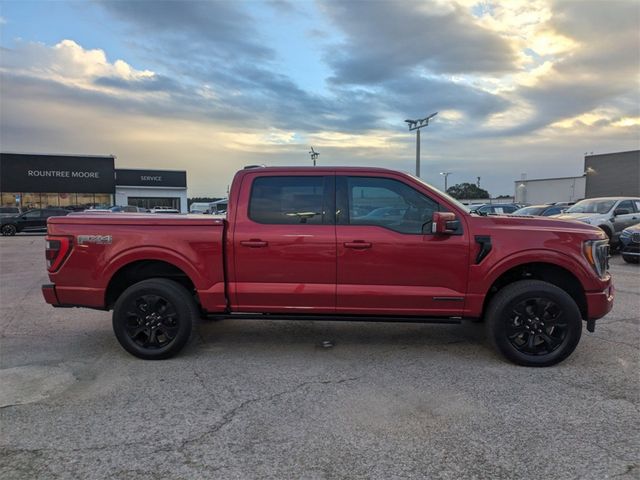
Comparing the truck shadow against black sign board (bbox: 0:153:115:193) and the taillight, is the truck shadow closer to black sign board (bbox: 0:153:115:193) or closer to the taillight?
the taillight

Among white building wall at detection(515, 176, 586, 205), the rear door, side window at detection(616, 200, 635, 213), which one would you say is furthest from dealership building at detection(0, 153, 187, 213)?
the rear door

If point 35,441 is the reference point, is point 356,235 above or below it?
above

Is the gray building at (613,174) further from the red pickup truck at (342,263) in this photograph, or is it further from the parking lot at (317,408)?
the red pickup truck at (342,263)

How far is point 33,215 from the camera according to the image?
1012 inches

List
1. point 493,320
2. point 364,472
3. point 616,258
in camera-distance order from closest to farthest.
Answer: point 364,472, point 493,320, point 616,258

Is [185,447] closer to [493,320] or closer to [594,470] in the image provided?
[594,470]

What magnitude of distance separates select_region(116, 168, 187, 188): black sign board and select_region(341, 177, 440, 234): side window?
62276 millimetres

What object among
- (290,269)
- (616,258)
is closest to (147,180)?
(616,258)

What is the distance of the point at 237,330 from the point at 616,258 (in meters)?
12.6

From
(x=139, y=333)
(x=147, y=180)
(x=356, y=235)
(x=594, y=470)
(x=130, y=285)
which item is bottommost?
(x=594, y=470)

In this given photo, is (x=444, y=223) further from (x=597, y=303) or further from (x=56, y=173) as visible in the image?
(x=56, y=173)

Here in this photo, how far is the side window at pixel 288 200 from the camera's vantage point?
4660 millimetres

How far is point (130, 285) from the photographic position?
5.12 meters

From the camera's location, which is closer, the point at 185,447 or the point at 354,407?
the point at 185,447
